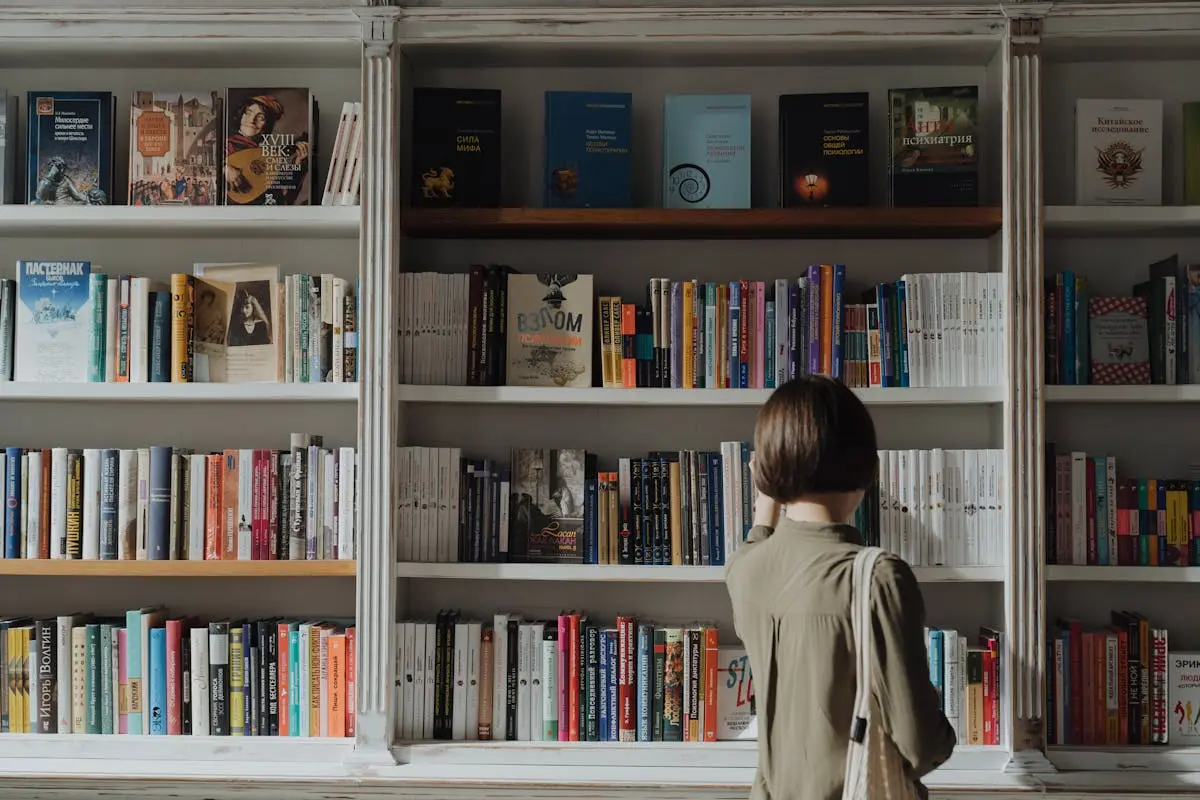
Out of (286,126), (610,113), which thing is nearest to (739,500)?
(610,113)

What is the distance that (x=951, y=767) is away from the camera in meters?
2.27

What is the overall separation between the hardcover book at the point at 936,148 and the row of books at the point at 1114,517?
679 millimetres

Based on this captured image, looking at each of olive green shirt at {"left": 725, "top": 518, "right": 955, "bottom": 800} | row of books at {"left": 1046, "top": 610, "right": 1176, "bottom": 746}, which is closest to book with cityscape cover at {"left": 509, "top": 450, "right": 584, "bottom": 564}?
olive green shirt at {"left": 725, "top": 518, "right": 955, "bottom": 800}

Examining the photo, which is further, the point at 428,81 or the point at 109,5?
the point at 428,81

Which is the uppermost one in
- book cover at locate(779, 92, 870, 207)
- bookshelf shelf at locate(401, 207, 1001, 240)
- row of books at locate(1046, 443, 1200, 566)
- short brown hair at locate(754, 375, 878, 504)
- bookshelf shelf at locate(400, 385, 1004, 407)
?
book cover at locate(779, 92, 870, 207)

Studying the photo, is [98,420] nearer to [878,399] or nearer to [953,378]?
[878,399]

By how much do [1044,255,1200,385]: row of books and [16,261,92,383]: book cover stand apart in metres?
2.33

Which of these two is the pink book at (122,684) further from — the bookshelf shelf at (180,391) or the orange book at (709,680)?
the orange book at (709,680)

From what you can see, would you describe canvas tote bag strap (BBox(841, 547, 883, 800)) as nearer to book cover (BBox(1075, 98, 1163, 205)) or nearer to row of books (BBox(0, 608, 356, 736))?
row of books (BBox(0, 608, 356, 736))

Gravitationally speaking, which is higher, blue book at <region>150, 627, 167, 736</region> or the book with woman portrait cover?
the book with woman portrait cover

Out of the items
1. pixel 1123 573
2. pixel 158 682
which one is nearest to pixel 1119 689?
pixel 1123 573

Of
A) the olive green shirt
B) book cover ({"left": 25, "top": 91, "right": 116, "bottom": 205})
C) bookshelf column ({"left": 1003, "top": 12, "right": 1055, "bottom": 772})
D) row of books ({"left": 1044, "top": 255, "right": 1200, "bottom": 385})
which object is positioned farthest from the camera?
book cover ({"left": 25, "top": 91, "right": 116, "bottom": 205})

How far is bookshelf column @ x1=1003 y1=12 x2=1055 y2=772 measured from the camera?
7.44 ft

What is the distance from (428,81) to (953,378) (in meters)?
1.52
